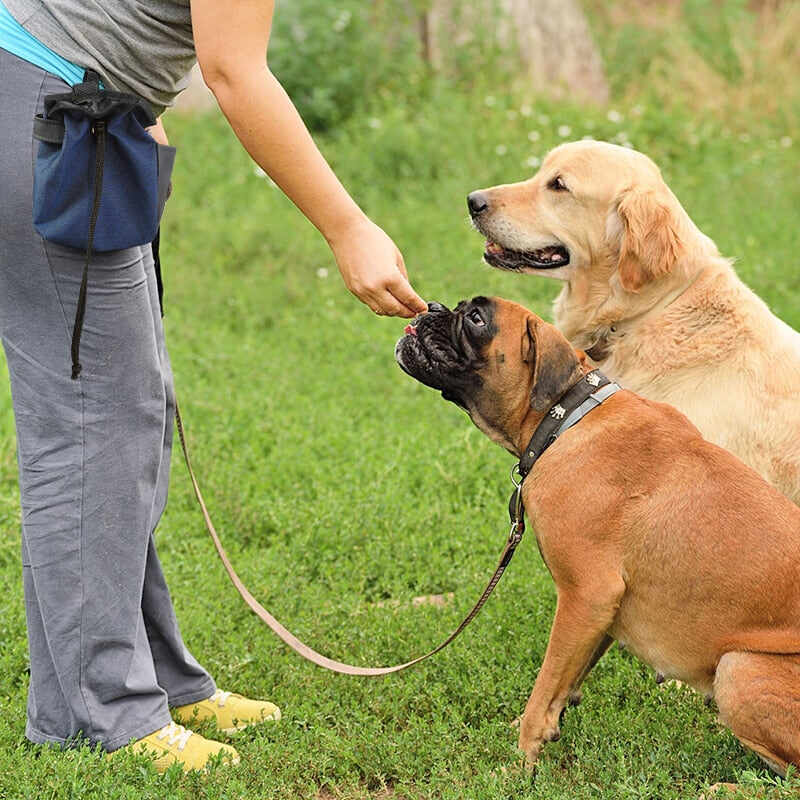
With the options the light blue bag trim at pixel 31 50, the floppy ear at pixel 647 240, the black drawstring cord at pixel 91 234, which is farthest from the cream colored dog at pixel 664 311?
the light blue bag trim at pixel 31 50

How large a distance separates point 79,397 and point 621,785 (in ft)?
6.13

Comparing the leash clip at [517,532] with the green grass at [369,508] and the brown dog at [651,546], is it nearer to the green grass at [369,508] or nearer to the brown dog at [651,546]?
the brown dog at [651,546]

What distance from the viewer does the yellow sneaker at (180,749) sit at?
342 centimetres

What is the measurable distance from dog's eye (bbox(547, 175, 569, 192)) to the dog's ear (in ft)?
3.62

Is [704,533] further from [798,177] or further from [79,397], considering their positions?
[798,177]

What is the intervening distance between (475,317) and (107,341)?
116 centimetres

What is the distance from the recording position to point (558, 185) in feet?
14.8

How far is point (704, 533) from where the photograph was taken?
11.1ft

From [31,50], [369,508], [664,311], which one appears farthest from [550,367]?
[369,508]

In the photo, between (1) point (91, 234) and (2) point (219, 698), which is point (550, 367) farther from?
(2) point (219, 698)

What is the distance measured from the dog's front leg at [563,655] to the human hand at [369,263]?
1.06 meters

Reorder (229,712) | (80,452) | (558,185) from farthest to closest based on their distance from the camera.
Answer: (558,185), (229,712), (80,452)

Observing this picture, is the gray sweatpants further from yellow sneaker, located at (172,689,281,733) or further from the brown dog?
the brown dog

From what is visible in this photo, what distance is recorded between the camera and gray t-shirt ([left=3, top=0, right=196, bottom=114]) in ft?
9.50
